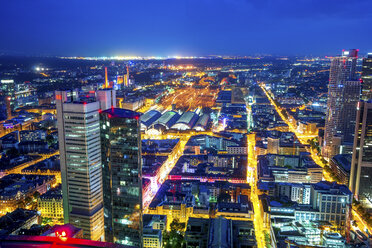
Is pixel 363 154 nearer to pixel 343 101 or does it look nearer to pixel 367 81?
pixel 367 81

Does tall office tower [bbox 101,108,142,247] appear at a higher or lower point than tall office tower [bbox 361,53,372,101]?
lower

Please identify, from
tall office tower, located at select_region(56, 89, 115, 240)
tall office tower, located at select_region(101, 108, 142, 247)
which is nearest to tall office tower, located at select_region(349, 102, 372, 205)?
tall office tower, located at select_region(101, 108, 142, 247)

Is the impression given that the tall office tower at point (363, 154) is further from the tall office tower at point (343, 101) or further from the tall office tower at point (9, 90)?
the tall office tower at point (9, 90)

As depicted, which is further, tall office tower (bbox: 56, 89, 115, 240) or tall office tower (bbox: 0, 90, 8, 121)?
tall office tower (bbox: 0, 90, 8, 121)

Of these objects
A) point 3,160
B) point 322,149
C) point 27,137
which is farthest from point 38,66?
point 322,149

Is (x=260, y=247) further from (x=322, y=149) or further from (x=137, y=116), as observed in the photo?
(x=322, y=149)

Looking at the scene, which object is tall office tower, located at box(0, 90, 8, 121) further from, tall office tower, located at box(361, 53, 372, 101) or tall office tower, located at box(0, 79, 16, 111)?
tall office tower, located at box(361, 53, 372, 101)

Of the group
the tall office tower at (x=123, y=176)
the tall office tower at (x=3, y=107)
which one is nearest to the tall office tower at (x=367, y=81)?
the tall office tower at (x=123, y=176)
